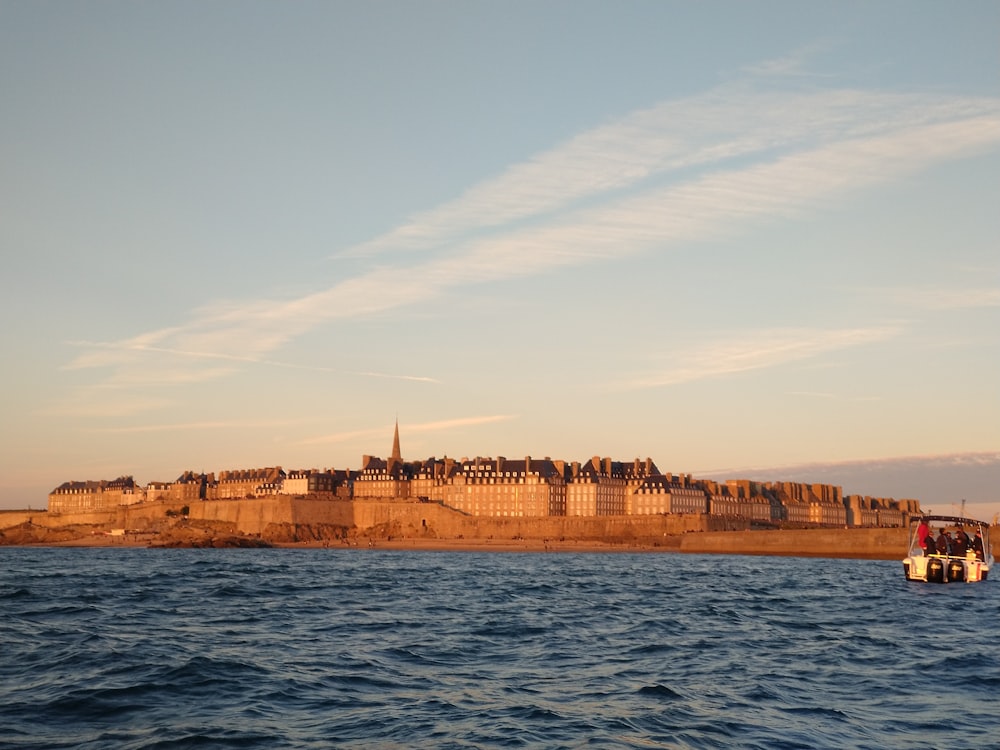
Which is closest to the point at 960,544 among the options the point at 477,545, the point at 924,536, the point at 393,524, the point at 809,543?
the point at 924,536

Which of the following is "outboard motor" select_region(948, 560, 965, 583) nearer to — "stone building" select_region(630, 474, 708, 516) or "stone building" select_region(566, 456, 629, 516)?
"stone building" select_region(630, 474, 708, 516)

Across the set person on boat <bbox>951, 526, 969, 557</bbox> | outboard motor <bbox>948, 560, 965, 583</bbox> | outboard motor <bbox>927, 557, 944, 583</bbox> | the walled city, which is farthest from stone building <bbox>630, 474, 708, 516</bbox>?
outboard motor <bbox>927, 557, 944, 583</bbox>

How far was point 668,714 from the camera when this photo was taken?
15320 mm

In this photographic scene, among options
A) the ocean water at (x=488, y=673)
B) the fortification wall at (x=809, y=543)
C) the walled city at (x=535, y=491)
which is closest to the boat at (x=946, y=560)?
the ocean water at (x=488, y=673)

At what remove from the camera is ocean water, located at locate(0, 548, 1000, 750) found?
548 inches

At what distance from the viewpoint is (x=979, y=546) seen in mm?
61812

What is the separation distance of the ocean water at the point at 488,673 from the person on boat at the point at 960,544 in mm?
22631

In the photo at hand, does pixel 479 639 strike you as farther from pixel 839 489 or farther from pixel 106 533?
pixel 839 489

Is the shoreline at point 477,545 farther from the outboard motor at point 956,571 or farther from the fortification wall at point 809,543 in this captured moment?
the outboard motor at point 956,571

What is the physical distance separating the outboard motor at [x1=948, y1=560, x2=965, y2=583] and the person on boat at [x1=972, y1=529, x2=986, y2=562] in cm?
378

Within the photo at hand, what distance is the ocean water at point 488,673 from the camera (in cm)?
1393

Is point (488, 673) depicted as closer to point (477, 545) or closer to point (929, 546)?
point (929, 546)

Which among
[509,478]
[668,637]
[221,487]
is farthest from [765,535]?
[221,487]

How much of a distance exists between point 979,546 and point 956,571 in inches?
376
